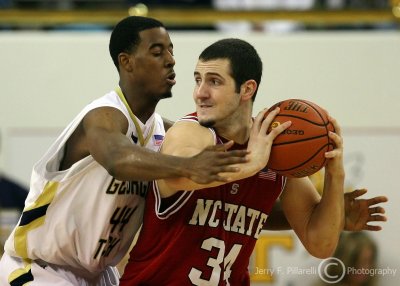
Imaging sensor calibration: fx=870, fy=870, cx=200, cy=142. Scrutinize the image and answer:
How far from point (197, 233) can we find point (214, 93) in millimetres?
698

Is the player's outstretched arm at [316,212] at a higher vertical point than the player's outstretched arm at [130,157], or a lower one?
lower

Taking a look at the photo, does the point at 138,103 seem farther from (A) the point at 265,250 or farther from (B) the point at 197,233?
(A) the point at 265,250

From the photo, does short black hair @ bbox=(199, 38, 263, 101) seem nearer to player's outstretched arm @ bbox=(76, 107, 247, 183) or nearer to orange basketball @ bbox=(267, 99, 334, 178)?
orange basketball @ bbox=(267, 99, 334, 178)

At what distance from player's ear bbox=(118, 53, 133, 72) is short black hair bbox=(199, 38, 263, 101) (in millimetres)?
493

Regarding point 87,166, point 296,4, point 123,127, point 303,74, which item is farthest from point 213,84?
point 296,4

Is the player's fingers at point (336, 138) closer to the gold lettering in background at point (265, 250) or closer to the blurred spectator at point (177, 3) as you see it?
the gold lettering in background at point (265, 250)

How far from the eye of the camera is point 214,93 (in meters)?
4.16

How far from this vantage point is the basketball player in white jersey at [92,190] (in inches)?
173

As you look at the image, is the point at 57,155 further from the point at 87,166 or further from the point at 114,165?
the point at 114,165

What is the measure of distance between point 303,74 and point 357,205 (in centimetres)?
274

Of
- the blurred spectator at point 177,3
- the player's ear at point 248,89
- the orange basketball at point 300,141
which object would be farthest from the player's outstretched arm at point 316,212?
the blurred spectator at point 177,3

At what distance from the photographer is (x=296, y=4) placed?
7961mm

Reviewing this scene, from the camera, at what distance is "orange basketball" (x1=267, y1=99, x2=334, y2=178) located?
13.4 ft

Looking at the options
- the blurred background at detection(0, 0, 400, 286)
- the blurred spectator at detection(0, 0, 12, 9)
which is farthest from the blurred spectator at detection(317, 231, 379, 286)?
the blurred spectator at detection(0, 0, 12, 9)
